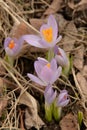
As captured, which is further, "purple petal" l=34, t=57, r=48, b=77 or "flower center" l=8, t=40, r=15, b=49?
"flower center" l=8, t=40, r=15, b=49

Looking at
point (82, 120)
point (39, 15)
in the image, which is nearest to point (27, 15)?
point (39, 15)

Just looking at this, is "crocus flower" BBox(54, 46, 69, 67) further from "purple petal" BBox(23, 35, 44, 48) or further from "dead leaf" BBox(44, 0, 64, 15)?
"dead leaf" BBox(44, 0, 64, 15)

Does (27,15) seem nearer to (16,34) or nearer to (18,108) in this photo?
(16,34)

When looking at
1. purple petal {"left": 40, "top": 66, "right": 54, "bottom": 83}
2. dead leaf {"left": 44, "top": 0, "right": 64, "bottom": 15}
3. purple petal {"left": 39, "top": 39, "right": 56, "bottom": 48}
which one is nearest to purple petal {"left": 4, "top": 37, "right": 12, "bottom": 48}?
purple petal {"left": 39, "top": 39, "right": 56, "bottom": 48}

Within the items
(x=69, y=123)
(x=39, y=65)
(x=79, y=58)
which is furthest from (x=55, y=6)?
(x=69, y=123)

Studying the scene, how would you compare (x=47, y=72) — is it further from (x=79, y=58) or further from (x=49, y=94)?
(x=79, y=58)

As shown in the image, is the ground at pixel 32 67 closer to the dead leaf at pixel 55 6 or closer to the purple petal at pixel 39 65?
the dead leaf at pixel 55 6
